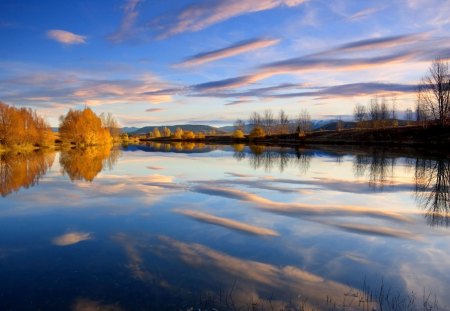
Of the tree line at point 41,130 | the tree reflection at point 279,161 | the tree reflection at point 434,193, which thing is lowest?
the tree reflection at point 434,193

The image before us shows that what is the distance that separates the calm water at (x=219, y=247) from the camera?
22.9 ft

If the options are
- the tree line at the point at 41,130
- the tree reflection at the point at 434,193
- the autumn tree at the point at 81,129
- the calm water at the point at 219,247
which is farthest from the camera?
the autumn tree at the point at 81,129

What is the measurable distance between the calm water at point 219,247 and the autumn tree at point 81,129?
68707 millimetres

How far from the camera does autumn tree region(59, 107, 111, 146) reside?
84250mm

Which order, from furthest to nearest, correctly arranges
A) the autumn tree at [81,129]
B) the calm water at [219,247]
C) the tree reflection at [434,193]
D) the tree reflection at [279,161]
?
the autumn tree at [81,129], the tree reflection at [279,161], the tree reflection at [434,193], the calm water at [219,247]

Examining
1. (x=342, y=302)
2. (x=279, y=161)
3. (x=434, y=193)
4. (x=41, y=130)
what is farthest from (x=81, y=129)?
(x=342, y=302)

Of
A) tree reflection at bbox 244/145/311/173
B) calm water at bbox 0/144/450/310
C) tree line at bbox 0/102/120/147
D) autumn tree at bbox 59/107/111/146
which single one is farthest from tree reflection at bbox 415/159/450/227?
autumn tree at bbox 59/107/111/146

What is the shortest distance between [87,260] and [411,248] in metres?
8.54

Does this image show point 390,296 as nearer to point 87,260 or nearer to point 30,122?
point 87,260

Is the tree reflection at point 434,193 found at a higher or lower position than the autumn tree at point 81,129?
lower

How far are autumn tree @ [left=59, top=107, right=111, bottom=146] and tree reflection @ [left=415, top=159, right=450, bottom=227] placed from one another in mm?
74648

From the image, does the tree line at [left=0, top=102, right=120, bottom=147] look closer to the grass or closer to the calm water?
the calm water

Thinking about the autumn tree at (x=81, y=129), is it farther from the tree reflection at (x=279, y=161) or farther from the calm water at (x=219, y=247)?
the calm water at (x=219, y=247)

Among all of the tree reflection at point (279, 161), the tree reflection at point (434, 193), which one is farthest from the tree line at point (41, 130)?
the tree reflection at point (434, 193)
